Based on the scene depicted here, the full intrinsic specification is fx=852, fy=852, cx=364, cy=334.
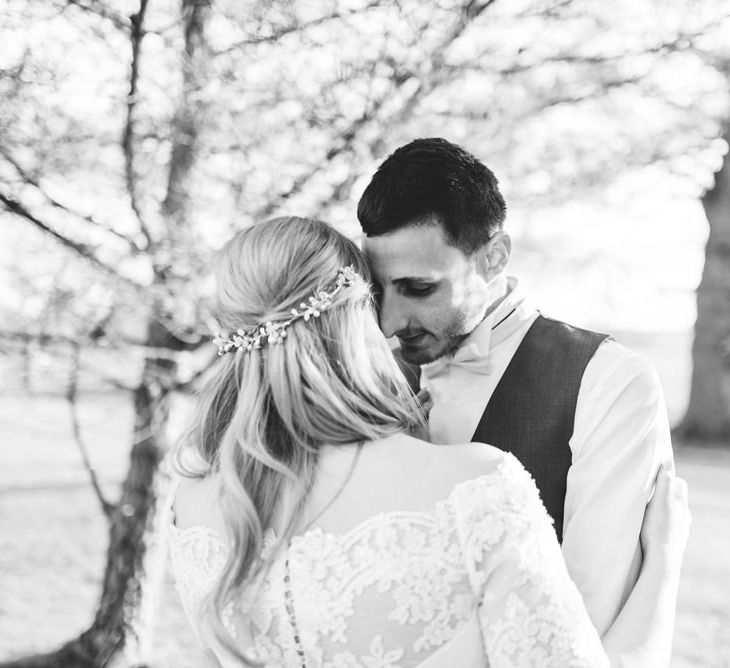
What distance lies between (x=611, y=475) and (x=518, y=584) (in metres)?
0.47

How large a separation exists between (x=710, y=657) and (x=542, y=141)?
3.85m

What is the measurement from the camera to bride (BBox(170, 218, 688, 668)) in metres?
1.37

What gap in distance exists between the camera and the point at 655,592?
1.65 m

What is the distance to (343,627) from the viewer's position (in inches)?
54.9

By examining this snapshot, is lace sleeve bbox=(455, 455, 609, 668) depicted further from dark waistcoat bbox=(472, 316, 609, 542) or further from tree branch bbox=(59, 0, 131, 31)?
tree branch bbox=(59, 0, 131, 31)

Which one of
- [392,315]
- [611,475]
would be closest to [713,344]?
[392,315]

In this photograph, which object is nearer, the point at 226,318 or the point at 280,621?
the point at 280,621

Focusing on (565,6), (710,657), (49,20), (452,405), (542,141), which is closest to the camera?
(452,405)

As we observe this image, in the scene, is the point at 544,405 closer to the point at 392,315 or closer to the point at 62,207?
the point at 392,315

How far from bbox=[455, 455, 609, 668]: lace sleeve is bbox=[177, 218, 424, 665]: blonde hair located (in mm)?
231

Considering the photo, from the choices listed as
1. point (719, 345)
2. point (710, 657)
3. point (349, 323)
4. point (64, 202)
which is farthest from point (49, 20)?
point (719, 345)

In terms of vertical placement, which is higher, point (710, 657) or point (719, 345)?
point (719, 345)

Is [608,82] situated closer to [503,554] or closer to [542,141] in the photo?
[542,141]

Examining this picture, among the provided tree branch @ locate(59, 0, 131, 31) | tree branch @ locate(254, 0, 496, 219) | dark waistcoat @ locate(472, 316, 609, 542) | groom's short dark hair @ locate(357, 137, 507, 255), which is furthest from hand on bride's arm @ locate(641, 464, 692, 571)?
tree branch @ locate(59, 0, 131, 31)
